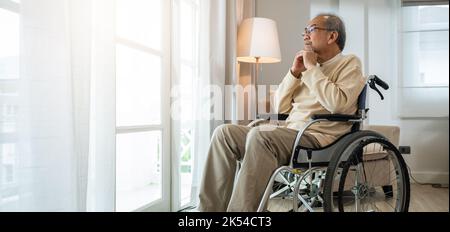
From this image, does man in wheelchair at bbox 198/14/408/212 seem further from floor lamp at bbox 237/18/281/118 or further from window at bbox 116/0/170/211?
floor lamp at bbox 237/18/281/118

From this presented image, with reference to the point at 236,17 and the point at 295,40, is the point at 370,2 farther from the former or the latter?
the point at 236,17

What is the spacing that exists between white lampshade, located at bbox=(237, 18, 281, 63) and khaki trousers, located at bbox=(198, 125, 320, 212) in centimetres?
77

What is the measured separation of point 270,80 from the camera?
181cm

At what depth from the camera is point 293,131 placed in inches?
37.0

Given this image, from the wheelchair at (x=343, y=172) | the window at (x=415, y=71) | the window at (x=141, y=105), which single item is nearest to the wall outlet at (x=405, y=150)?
the window at (x=415, y=71)

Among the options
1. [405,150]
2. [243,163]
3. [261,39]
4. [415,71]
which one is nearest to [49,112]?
[243,163]

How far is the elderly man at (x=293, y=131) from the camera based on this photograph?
836mm

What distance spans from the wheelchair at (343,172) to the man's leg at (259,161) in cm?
2

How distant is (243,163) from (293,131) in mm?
207

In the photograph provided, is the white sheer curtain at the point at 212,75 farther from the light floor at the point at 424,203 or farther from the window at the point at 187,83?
the light floor at the point at 424,203

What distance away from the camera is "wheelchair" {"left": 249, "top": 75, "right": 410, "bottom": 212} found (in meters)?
0.85

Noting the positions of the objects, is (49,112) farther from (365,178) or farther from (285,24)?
(285,24)

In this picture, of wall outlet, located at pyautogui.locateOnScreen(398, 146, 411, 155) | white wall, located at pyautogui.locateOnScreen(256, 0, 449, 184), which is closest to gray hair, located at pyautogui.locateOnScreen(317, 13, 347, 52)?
white wall, located at pyautogui.locateOnScreen(256, 0, 449, 184)
